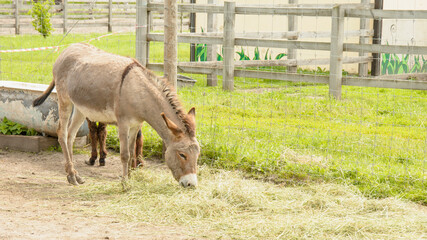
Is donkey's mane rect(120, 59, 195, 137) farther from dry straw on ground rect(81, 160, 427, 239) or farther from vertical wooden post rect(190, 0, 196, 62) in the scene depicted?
vertical wooden post rect(190, 0, 196, 62)

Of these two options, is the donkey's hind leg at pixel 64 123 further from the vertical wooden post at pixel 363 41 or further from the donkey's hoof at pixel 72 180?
the vertical wooden post at pixel 363 41

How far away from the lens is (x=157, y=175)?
6.44m

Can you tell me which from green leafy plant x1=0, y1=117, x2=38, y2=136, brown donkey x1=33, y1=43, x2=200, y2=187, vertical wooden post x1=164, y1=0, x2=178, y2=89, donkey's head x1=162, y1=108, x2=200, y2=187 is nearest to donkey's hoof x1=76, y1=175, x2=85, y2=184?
brown donkey x1=33, y1=43, x2=200, y2=187

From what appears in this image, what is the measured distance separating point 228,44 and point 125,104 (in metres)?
4.89

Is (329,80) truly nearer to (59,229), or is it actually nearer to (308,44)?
(308,44)

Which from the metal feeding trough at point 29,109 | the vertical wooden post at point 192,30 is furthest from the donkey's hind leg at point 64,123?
the vertical wooden post at point 192,30

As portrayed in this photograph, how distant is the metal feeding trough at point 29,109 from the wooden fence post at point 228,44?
3.58 m

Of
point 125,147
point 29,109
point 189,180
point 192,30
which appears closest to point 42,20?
point 192,30

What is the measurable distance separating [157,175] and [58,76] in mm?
1638

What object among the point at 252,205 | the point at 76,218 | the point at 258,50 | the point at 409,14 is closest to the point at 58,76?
the point at 76,218

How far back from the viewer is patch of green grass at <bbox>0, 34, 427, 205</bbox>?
620 cm

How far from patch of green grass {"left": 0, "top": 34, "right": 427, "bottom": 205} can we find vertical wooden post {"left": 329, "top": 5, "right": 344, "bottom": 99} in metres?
0.28

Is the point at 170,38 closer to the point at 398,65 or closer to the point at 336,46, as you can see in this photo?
the point at 336,46

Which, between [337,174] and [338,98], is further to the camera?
[338,98]
